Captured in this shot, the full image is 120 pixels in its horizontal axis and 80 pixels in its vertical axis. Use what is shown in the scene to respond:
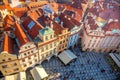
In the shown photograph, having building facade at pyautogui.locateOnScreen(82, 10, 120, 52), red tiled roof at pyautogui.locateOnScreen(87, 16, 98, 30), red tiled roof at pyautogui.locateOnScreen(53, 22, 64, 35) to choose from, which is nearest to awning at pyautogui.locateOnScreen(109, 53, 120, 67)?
building facade at pyautogui.locateOnScreen(82, 10, 120, 52)

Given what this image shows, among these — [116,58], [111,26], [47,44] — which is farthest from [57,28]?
[116,58]

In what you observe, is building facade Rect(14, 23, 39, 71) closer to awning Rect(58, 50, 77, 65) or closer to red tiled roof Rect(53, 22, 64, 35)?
awning Rect(58, 50, 77, 65)

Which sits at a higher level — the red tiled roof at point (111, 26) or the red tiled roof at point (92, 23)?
the red tiled roof at point (92, 23)

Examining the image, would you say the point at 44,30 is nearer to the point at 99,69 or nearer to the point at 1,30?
the point at 1,30

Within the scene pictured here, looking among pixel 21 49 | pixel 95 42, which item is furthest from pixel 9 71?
pixel 95 42

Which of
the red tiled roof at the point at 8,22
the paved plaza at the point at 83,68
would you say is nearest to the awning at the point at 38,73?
the paved plaza at the point at 83,68

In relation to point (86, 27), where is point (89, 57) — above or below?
below

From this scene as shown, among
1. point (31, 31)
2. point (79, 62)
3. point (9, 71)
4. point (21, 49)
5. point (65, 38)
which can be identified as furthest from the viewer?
point (79, 62)

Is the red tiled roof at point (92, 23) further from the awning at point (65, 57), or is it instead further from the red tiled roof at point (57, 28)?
the awning at point (65, 57)
